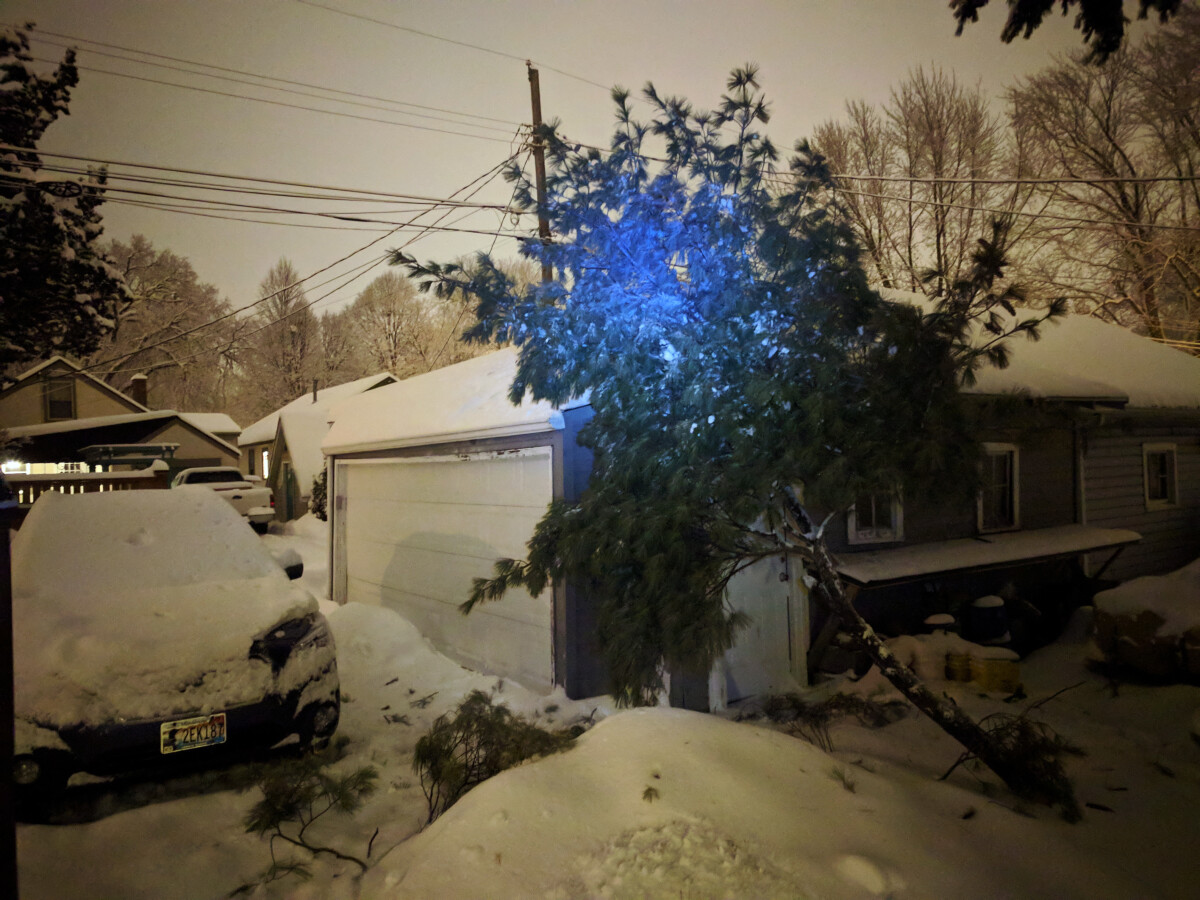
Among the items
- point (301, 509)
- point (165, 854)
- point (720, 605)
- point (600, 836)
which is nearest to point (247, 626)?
point (165, 854)

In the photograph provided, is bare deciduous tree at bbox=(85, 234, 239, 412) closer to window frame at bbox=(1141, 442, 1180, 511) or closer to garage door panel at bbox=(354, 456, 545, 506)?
garage door panel at bbox=(354, 456, 545, 506)

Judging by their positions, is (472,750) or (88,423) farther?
(88,423)

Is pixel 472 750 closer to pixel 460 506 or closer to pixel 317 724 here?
pixel 317 724

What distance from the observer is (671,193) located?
3.94 metres

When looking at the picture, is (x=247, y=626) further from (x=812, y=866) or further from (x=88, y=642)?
(x=812, y=866)

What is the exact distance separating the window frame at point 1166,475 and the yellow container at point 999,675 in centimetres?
651

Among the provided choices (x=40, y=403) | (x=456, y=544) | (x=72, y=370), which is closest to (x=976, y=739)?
(x=456, y=544)

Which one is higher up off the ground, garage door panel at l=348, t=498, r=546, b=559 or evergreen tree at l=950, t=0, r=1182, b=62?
evergreen tree at l=950, t=0, r=1182, b=62

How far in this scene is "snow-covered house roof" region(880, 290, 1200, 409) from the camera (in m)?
7.79

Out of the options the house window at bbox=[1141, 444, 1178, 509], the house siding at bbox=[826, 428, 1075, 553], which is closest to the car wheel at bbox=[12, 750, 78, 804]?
the house siding at bbox=[826, 428, 1075, 553]

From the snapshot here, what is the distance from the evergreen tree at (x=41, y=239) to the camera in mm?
9820

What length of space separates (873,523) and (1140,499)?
20.6 feet

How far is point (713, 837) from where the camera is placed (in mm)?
2625

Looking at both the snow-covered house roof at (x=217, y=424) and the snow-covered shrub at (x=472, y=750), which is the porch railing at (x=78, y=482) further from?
the snow-covered house roof at (x=217, y=424)
